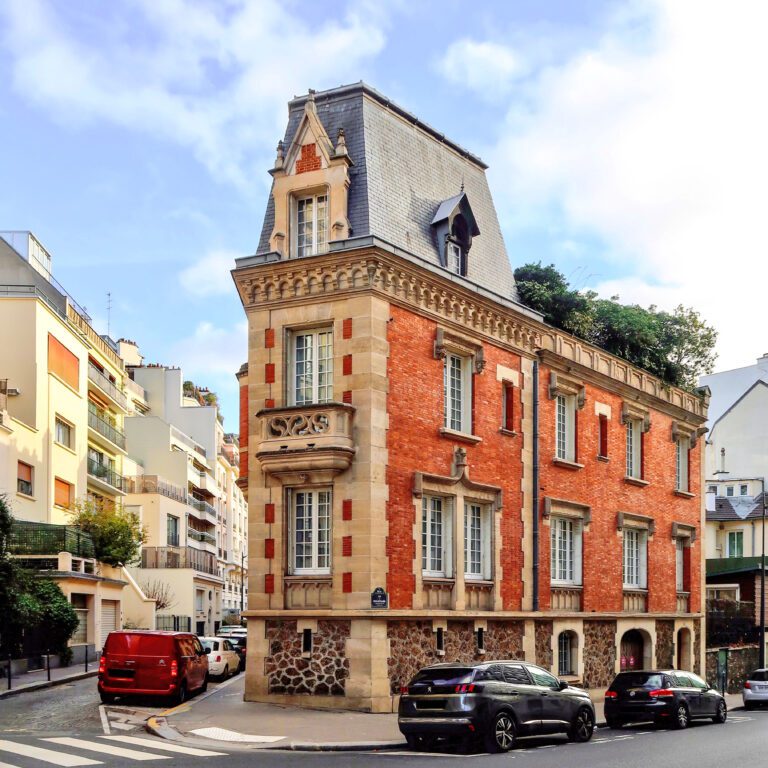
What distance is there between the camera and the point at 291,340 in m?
26.7

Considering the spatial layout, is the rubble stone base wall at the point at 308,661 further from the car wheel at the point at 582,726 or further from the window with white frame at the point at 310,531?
the car wheel at the point at 582,726

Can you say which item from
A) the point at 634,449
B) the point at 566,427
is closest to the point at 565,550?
the point at 566,427

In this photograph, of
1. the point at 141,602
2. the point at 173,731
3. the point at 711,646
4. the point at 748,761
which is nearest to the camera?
the point at 748,761

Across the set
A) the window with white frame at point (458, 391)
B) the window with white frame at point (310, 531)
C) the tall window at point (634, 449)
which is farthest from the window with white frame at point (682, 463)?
the window with white frame at point (310, 531)

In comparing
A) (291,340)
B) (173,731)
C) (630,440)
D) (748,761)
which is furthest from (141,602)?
(748,761)

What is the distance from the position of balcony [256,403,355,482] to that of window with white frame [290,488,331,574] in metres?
0.56

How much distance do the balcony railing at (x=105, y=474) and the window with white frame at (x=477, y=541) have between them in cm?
3008

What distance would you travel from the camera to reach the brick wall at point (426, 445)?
2553 centimetres

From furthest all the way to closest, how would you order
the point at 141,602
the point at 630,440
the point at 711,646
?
the point at 141,602
the point at 711,646
the point at 630,440

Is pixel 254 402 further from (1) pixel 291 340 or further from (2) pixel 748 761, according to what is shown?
(2) pixel 748 761

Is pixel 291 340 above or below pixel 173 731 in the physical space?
above

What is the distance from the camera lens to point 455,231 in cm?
2936

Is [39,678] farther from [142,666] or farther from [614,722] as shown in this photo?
[614,722]

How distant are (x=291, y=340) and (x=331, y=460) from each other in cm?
346
